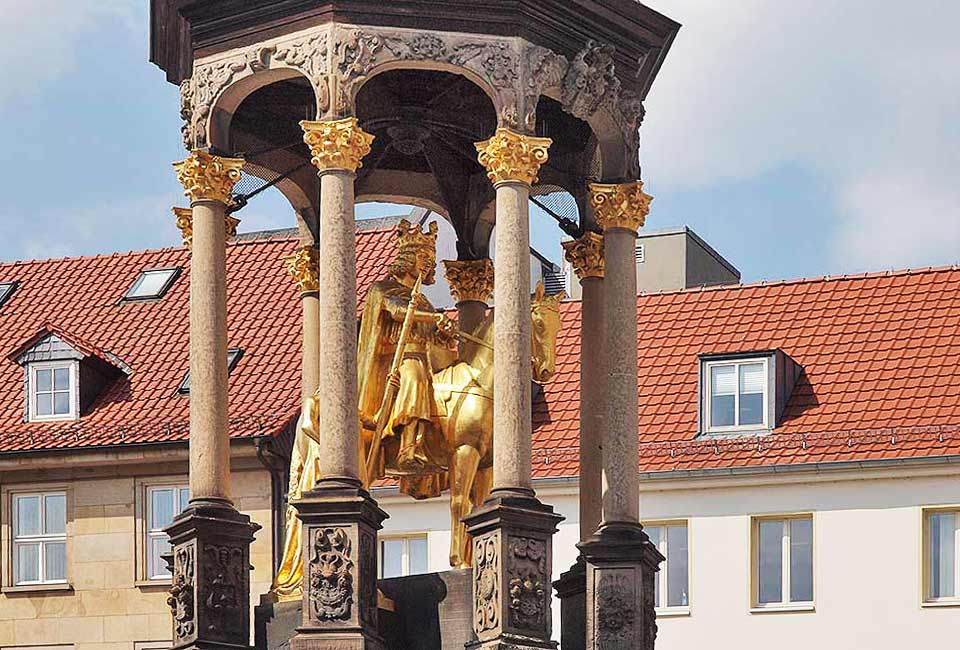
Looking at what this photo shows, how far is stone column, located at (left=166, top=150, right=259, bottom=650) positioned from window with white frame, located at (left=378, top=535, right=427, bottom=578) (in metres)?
22.3

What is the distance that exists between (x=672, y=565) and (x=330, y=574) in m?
23.9

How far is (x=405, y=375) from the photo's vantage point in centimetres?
3547

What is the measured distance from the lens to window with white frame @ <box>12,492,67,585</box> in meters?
59.4

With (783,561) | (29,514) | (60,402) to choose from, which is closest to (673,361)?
(783,561)

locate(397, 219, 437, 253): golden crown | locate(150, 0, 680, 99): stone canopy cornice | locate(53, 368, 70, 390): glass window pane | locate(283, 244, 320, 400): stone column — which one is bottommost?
locate(283, 244, 320, 400): stone column

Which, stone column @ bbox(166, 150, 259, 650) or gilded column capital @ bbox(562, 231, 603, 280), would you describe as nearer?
stone column @ bbox(166, 150, 259, 650)

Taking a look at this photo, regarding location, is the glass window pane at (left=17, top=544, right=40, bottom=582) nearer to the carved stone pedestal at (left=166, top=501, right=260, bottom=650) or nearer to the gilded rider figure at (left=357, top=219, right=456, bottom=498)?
the gilded rider figure at (left=357, top=219, right=456, bottom=498)

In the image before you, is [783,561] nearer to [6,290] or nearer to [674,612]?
[674,612]

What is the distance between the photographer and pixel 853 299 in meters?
58.7

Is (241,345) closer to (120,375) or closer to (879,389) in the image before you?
(120,375)

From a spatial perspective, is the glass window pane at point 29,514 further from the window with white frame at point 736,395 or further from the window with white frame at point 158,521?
the window with white frame at point 736,395

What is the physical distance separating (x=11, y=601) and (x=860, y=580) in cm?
1545

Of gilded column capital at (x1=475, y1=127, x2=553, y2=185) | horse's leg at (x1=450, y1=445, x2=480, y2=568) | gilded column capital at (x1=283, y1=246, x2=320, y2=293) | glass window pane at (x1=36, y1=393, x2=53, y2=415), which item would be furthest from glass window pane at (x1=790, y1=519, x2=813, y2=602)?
gilded column capital at (x1=475, y1=127, x2=553, y2=185)

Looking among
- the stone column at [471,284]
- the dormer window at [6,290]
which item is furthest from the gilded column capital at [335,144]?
the dormer window at [6,290]
